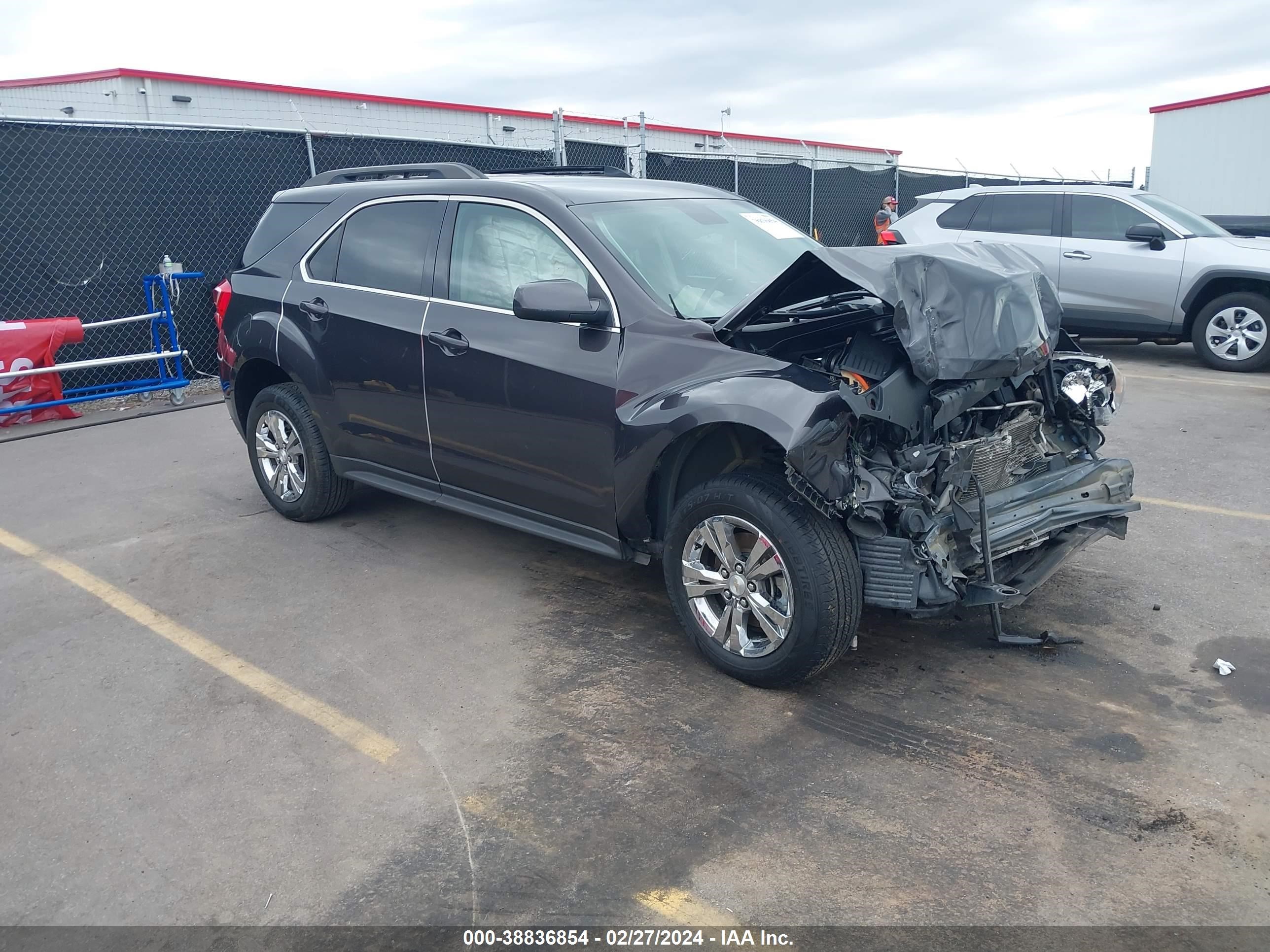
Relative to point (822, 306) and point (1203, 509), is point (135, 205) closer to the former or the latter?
point (822, 306)

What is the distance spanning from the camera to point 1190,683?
12.7ft

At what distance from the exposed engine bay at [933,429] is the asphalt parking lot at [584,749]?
48 centimetres

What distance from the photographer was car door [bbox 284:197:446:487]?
5031 mm

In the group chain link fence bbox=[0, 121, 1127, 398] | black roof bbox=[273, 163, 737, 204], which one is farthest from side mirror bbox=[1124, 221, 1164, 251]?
black roof bbox=[273, 163, 737, 204]

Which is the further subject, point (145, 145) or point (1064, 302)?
point (1064, 302)

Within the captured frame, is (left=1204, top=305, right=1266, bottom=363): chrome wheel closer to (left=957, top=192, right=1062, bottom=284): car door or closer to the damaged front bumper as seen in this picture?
(left=957, top=192, right=1062, bottom=284): car door

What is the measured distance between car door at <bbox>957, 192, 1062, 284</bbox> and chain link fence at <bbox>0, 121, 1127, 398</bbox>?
4.04 m

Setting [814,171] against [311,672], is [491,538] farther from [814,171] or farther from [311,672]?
[814,171]

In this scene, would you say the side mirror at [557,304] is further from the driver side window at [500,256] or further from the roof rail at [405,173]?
the roof rail at [405,173]

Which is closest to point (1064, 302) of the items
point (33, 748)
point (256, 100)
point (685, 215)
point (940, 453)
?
point (685, 215)

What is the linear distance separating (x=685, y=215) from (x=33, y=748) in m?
3.51

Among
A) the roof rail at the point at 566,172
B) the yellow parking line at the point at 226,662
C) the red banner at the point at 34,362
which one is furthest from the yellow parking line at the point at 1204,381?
the red banner at the point at 34,362

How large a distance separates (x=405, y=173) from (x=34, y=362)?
18.1 feet

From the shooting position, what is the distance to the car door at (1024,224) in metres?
11.0
